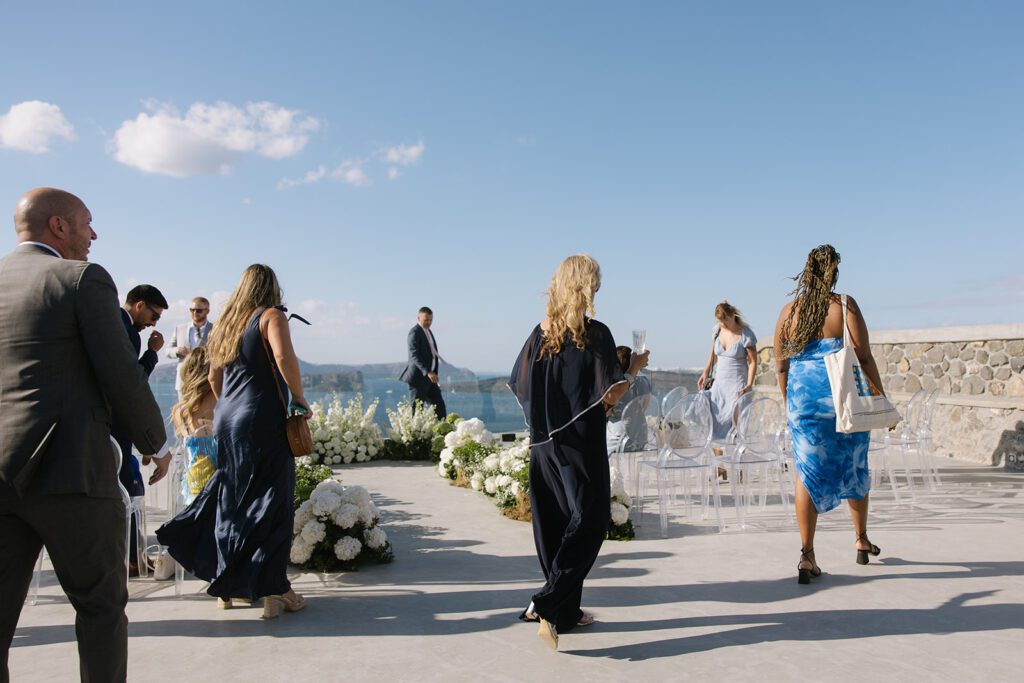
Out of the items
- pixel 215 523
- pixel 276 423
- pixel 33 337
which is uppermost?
pixel 33 337

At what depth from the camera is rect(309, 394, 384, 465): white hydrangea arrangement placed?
412 inches

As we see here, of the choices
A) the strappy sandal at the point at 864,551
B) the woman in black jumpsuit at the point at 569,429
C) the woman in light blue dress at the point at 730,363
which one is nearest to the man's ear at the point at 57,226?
the woman in black jumpsuit at the point at 569,429

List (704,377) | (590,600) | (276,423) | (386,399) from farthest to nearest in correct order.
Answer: (386,399)
(704,377)
(590,600)
(276,423)

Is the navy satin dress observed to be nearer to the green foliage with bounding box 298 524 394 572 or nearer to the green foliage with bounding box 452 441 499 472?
the green foliage with bounding box 298 524 394 572

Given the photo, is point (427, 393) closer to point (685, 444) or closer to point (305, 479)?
point (305, 479)

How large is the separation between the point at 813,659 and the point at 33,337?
3.43 metres

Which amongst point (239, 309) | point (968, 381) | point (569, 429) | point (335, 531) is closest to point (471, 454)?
point (335, 531)

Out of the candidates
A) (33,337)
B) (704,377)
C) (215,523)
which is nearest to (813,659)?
(215,523)

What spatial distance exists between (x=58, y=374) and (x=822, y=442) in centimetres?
409

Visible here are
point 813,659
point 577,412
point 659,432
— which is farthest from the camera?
point 659,432

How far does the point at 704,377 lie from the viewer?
30.2 ft

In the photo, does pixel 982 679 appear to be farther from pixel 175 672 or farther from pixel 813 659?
pixel 175 672

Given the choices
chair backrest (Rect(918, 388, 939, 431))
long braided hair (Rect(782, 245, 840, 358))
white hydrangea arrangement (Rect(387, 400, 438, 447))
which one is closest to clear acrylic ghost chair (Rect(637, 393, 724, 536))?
long braided hair (Rect(782, 245, 840, 358))

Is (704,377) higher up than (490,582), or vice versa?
(704,377)
